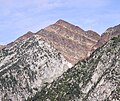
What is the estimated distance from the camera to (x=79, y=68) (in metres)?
173

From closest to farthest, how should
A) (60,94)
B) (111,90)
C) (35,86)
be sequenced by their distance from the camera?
(111,90) → (60,94) → (35,86)

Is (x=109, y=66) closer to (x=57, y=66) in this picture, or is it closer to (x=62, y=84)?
(x=62, y=84)

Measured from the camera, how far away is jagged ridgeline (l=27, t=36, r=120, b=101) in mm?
155000

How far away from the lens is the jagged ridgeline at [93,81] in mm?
155000

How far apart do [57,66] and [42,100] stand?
101ft

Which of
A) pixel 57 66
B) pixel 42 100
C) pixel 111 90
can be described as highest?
pixel 57 66

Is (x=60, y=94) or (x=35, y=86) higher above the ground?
(x=35, y=86)

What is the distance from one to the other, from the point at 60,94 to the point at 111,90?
20446mm

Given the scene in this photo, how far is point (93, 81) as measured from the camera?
162250 mm

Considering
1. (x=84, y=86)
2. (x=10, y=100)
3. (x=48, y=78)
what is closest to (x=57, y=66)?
(x=48, y=78)

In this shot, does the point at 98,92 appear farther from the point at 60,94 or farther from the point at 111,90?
the point at 60,94

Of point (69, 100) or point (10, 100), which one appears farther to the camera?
point (10, 100)

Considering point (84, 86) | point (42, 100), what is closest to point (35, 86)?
point (42, 100)

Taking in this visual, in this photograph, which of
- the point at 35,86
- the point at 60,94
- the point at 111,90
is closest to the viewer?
the point at 111,90
